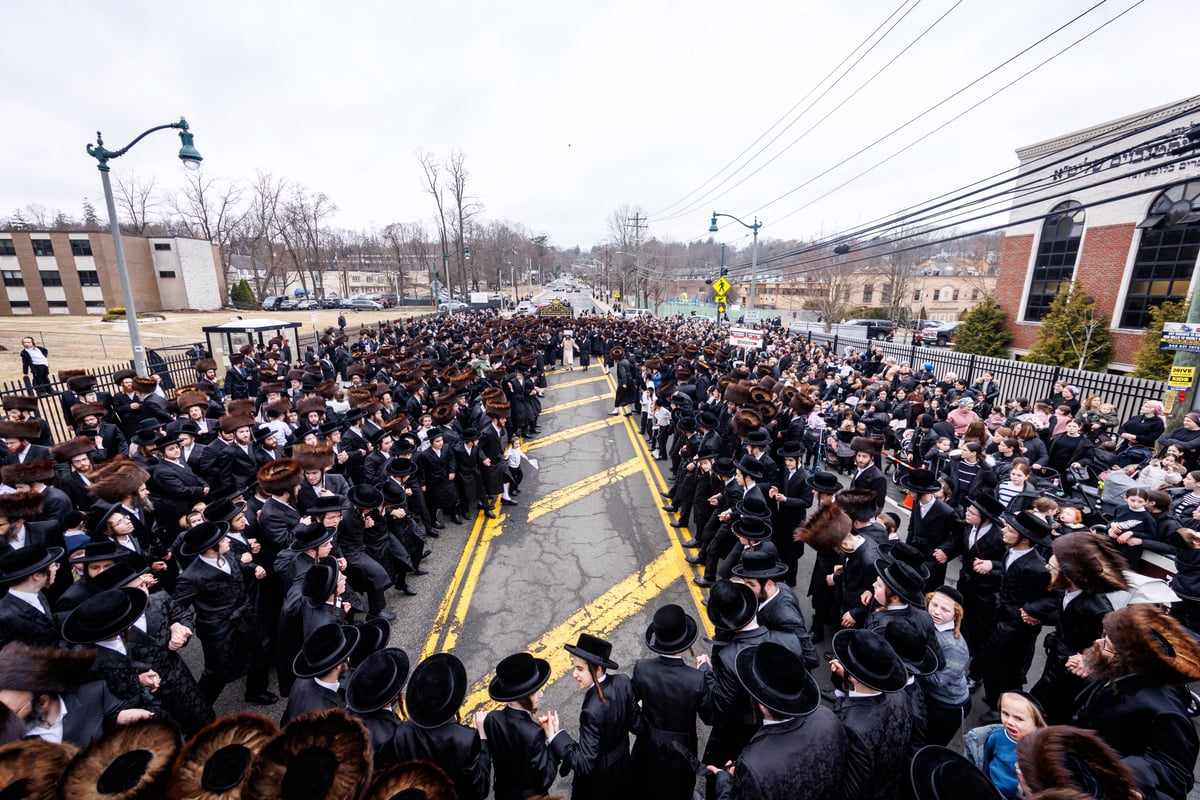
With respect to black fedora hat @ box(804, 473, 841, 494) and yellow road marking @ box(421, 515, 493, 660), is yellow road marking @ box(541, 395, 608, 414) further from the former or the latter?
black fedora hat @ box(804, 473, 841, 494)

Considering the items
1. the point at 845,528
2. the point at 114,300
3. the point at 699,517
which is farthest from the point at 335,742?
the point at 114,300

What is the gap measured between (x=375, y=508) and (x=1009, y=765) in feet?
19.4

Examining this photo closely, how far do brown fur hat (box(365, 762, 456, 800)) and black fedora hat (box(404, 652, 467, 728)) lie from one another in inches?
19.7

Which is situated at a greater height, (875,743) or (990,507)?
(990,507)

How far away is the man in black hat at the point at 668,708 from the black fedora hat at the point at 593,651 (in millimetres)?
254

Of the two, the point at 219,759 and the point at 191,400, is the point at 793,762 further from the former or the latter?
the point at 191,400

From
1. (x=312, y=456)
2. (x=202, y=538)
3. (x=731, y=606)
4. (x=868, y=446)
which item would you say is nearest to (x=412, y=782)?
(x=731, y=606)

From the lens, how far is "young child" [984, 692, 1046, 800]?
2725 millimetres

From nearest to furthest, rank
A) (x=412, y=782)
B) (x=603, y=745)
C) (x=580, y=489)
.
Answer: (x=412, y=782)
(x=603, y=745)
(x=580, y=489)

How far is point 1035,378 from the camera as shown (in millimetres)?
15547

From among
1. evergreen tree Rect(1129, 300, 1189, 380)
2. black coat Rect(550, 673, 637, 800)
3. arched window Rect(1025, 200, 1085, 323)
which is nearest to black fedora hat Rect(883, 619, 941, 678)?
black coat Rect(550, 673, 637, 800)

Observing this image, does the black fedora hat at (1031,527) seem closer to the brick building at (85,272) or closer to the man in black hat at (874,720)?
the man in black hat at (874,720)

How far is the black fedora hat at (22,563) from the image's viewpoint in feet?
12.0

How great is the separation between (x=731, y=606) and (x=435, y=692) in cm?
211
